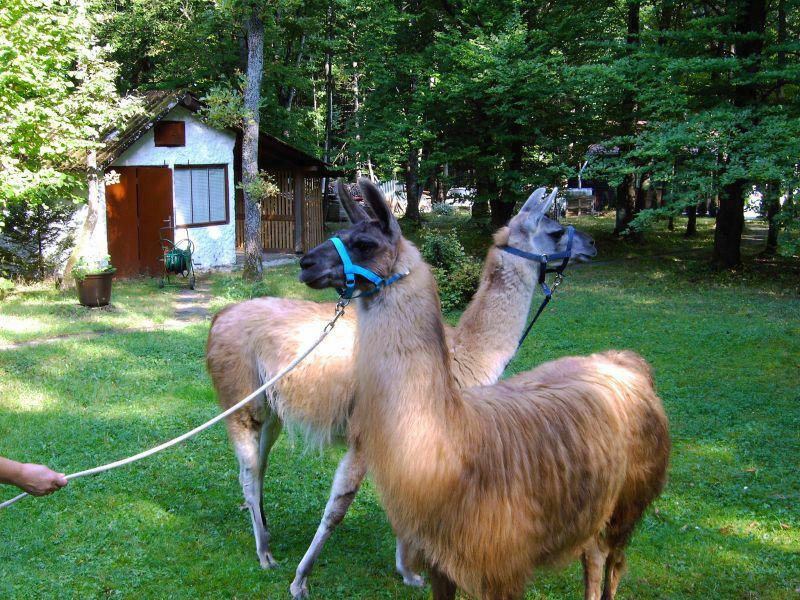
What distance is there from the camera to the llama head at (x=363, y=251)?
9.38 ft

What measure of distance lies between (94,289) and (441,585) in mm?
11035

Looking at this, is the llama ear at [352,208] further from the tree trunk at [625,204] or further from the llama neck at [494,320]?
the tree trunk at [625,204]

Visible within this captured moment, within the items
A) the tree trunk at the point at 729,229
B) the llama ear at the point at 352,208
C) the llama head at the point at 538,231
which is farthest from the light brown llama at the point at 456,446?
the tree trunk at the point at 729,229

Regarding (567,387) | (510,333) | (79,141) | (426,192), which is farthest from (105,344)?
(426,192)

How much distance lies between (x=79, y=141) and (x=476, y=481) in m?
12.8

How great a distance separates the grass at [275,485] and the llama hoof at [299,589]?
0.09 meters

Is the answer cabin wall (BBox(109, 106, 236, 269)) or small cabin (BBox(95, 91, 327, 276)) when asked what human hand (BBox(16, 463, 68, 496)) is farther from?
cabin wall (BBox(109, 106, 236, 269))

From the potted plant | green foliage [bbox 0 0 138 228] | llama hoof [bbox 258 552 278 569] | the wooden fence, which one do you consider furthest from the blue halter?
the wooden fence

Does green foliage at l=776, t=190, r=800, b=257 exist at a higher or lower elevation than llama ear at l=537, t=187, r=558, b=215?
lower

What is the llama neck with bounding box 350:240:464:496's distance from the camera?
2723 mm

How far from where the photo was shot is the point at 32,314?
12086mm

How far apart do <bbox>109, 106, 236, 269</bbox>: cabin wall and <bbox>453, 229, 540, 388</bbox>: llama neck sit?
46.1ft

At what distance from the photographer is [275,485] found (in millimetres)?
5766

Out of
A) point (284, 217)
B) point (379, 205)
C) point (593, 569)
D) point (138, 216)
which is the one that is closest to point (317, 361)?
point (379, 205)
